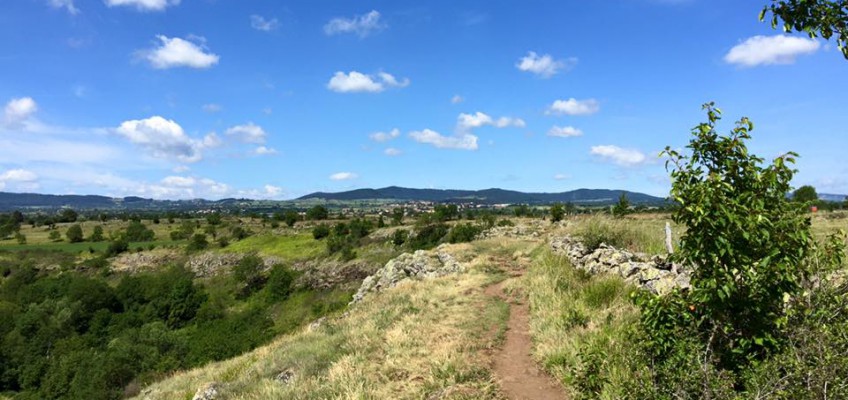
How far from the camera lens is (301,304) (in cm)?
6775

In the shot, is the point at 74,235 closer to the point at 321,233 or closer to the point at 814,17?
the point at 321,233

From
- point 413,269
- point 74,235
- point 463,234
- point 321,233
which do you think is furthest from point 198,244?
point 413,269

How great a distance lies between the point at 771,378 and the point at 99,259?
12618 centimetres

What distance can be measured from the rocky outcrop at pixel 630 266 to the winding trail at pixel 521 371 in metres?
3.05

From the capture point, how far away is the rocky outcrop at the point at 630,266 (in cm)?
1095

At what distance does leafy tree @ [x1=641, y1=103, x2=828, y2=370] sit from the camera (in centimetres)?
493

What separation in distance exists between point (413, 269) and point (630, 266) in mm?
15543

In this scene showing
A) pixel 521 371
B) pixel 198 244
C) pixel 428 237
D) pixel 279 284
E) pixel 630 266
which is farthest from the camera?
pixel 198 244

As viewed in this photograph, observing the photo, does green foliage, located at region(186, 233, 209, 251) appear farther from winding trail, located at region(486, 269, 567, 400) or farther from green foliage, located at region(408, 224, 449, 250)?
winding trail, located at region(486, 269, 567, 400)

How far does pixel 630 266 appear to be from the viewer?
12844 millimetres

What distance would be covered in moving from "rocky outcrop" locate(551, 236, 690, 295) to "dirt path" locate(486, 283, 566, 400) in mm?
3069

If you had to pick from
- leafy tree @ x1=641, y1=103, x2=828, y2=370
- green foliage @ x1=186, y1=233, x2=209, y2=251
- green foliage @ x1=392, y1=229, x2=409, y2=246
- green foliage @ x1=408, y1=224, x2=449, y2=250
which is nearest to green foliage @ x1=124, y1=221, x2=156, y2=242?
green foliage @ x1=186, y1=233, x2=209, y2=251

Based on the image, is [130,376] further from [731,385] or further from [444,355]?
[731,385]

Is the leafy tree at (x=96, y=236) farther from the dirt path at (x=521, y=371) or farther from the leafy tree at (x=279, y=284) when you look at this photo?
the dirt path at (x=521, y=371)
